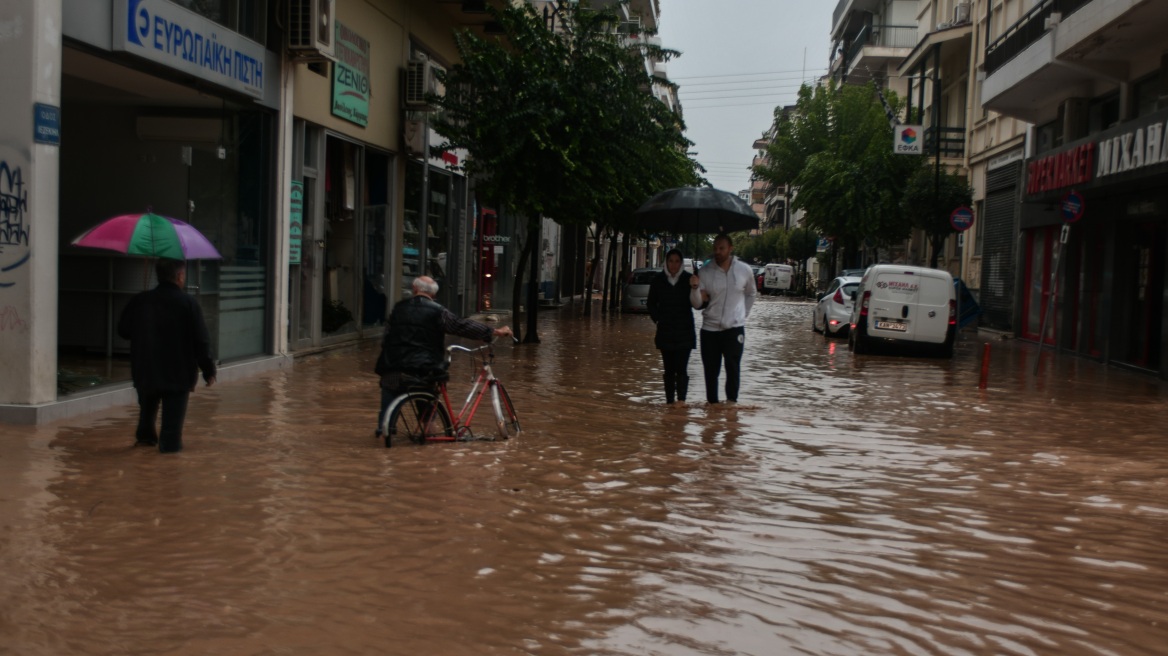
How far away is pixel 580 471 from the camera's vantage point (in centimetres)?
891

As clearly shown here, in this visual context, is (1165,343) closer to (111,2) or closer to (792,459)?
(792,459)

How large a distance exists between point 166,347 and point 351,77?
36.6 ft

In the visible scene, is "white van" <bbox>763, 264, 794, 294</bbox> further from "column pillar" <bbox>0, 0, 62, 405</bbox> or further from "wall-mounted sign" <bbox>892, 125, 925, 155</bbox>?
"column pillar" <bbox>0, 0, 62, 405</bbox>

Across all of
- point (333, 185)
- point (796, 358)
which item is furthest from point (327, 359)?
point (796, 358)

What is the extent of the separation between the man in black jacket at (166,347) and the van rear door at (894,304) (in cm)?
1574

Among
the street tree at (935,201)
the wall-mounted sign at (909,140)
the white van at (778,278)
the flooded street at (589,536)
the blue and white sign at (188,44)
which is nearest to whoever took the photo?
the flooded street at (589,536)

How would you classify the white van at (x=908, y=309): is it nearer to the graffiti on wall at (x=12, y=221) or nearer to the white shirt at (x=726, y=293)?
the white shirt at (x=726, y=293)

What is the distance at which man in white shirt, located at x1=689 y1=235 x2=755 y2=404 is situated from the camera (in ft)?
40.7

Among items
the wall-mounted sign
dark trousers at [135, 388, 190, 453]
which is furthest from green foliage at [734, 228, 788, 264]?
dark trousers at [135, 388, 190, 453]

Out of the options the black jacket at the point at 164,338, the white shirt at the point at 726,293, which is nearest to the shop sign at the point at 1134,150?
the white shirt at the point at 726,293

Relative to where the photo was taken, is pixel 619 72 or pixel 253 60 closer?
pixel 253 60

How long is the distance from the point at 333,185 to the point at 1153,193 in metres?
13.6

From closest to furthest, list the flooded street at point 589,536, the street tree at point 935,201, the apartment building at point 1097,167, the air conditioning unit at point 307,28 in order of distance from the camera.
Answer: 1. the flooded street at point 589,536
2. the air conditioning unit at point 307,28
3. the apartment building at point 1097,167
4. the street tree at point 935,201

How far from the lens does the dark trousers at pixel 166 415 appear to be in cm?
895
